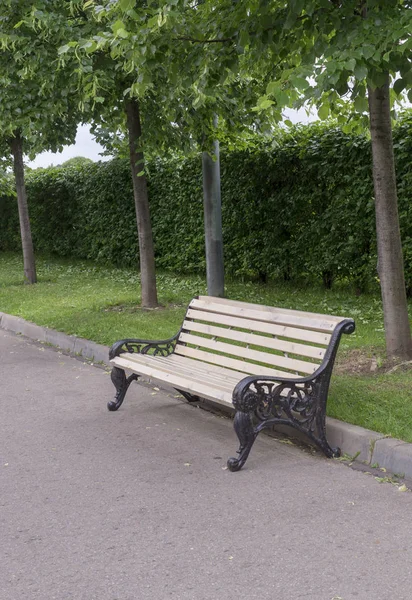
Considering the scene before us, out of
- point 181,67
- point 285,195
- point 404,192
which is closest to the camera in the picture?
point 181,67

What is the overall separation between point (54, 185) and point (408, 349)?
15327mm

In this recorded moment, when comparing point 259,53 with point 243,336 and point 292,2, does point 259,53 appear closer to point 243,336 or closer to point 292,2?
point 292,2

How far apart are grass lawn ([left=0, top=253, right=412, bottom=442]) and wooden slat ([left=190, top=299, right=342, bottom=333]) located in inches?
27.5

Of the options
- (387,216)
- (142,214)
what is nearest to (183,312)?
(142,214)

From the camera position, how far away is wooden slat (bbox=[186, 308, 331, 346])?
5090mm

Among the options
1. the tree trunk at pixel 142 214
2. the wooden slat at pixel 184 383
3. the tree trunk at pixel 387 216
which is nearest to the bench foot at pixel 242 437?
the wooden slat at pixel 184 383

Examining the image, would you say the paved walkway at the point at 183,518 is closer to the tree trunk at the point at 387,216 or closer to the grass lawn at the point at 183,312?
the grass lawn at the point at 183,312

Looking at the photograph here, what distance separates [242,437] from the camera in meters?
4.73

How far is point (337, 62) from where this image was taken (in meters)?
5.00

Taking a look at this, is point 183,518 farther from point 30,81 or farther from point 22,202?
point 22,202

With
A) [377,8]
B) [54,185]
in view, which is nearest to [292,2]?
[377,8]

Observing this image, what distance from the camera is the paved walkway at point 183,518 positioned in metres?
3.31

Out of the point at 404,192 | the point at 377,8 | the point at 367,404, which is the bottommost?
the point at 367,404

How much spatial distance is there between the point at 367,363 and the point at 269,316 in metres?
1.54
